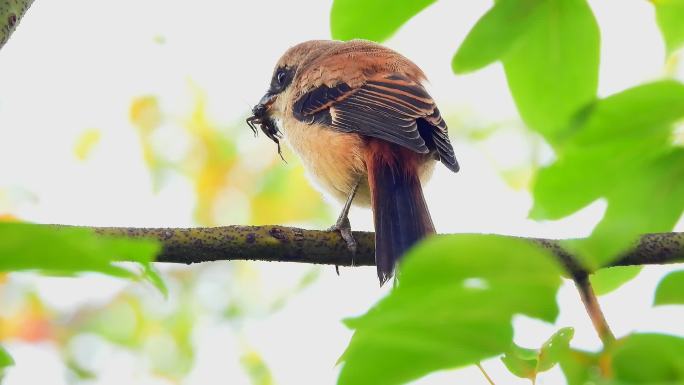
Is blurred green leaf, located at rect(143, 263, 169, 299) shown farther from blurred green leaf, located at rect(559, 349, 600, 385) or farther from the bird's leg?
the bird's leg

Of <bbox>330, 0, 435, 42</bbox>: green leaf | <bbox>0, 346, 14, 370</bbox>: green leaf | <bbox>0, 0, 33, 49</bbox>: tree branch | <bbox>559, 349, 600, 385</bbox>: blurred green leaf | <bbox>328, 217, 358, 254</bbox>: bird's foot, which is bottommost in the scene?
<bbox>559, 349, 600, 385</bbox>: blurred green leaf

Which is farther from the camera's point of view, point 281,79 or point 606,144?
point 281,79

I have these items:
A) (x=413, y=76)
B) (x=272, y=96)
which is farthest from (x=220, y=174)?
(x=413, y=76)

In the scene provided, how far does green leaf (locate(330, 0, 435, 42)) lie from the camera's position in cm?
161

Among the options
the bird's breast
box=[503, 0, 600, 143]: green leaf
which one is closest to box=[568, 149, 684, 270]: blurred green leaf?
box=[503, 0, 600, 143]: green leaf

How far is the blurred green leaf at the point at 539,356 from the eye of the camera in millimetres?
1059

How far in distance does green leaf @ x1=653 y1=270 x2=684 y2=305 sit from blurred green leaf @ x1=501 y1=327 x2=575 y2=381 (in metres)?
0.13

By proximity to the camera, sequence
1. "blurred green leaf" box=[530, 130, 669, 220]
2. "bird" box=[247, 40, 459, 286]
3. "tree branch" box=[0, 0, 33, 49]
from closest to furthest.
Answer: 1. "blurred green leaf" box=[530, 130, 669, 220]
2. "tree branch" box=[0, 0, 33, 49]
3. "bird" box=[247, 40, 459, 286]

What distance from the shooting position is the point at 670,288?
38.7 inches

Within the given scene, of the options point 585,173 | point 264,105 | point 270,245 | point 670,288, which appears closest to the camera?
point 670,288

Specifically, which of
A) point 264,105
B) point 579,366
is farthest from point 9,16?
point 264,105

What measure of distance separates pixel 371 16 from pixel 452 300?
914 mm

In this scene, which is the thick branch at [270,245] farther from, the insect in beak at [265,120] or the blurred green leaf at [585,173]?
the insect in beak at [265,120]

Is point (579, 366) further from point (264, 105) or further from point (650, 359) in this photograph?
point (264, 105)
